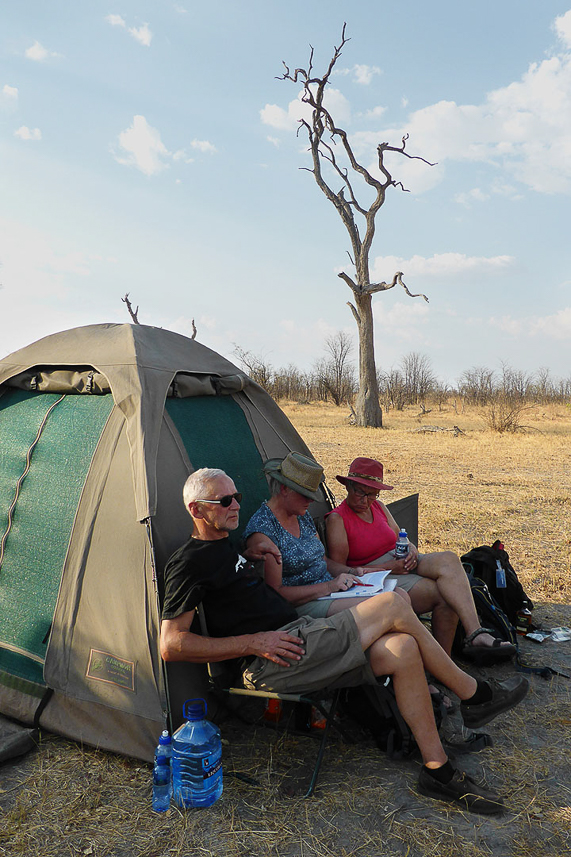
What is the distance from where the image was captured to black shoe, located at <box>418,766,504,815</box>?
2.72 meters

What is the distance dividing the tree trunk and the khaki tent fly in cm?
1796

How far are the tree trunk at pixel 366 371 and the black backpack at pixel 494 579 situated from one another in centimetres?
1698

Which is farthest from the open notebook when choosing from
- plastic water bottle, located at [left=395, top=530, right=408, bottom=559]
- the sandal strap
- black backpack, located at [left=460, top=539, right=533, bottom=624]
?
black backpack, located at [left=460, top=539, right=533, bottom=624]

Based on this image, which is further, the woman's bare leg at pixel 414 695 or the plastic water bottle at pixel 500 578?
the plastic water bottle at pixel 500 578

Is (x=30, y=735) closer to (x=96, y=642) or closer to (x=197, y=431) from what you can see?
(x=96, y=642)

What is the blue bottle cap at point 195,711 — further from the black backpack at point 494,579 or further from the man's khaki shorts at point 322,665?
the black backpack at point 494,579

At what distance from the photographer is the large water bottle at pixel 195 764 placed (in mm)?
2748

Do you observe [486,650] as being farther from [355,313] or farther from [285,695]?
[355,313]

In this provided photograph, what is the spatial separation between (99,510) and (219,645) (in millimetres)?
1024

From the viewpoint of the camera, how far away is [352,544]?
412 centimetres

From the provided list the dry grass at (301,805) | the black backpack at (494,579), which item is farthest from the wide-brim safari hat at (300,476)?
the black backpack at (494,579)

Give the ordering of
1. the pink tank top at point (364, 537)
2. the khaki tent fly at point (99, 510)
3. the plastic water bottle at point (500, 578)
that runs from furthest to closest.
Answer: the plastic water bottle at point (500, 578), the pink tank top at point (364, 537), the khaki tent fly at point (99, 510)

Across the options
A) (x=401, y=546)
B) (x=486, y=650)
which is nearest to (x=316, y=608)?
(x=401, y=546)

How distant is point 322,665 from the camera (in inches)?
113
